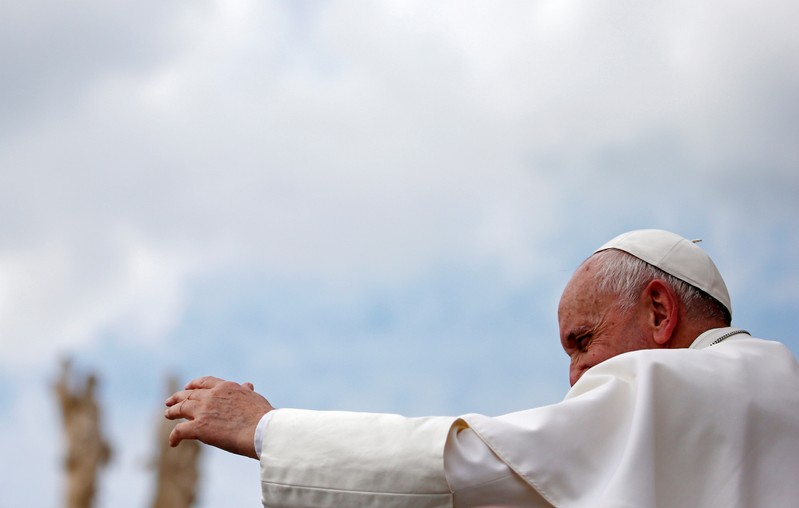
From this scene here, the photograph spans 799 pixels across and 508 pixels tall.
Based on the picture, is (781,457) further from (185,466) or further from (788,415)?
(185,466)

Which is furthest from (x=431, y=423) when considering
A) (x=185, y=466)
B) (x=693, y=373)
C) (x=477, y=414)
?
(x=185, y=466)

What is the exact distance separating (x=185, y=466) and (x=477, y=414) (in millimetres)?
9163

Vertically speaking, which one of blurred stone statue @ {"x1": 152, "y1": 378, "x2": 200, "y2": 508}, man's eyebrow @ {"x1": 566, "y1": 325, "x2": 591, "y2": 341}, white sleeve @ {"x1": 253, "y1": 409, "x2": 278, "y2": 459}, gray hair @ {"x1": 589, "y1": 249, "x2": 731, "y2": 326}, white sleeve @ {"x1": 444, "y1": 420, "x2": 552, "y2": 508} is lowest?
blurred stone statue @ {"x1": 152, "y1": 378, "x2": 200, "y2": 508}

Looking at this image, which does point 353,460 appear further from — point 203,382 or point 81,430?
point 81,430

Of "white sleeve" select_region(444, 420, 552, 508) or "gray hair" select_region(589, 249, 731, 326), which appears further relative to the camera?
"gray hair" select_region(589, 249, 731, 326)

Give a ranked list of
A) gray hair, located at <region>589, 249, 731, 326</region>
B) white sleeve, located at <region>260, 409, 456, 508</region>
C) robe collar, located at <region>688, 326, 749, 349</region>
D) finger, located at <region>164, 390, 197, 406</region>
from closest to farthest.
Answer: white sleeve, located at <region>260, 409, 456, 508</region> < finger, located at <region>164, 390, 197, 406</region> < robe collar, located at <region>688, 326, 749, 349</region> < gray hair, located at <region>589, 249, 731, 326</region>

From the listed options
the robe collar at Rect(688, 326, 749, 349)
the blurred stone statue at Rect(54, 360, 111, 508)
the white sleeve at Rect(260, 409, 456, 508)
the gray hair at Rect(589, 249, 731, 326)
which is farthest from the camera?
the blurred stone statue at Rect(54, 360, 111, 508)

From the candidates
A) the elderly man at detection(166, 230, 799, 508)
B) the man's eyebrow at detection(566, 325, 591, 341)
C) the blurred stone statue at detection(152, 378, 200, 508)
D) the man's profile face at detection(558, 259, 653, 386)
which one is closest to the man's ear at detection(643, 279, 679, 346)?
the man's profile face at detection(558, 259, 653, 386)

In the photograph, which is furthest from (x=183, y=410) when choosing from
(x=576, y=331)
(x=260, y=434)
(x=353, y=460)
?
(x=576, y=331)

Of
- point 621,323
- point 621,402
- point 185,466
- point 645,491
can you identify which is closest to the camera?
point 645,491

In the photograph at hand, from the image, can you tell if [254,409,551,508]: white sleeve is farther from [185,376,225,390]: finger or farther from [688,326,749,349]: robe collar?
[688,326,749,349]: robe collar

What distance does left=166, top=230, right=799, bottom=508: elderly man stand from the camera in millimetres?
2891

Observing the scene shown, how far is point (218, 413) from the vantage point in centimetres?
301

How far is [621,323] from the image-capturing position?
3.78 meters
